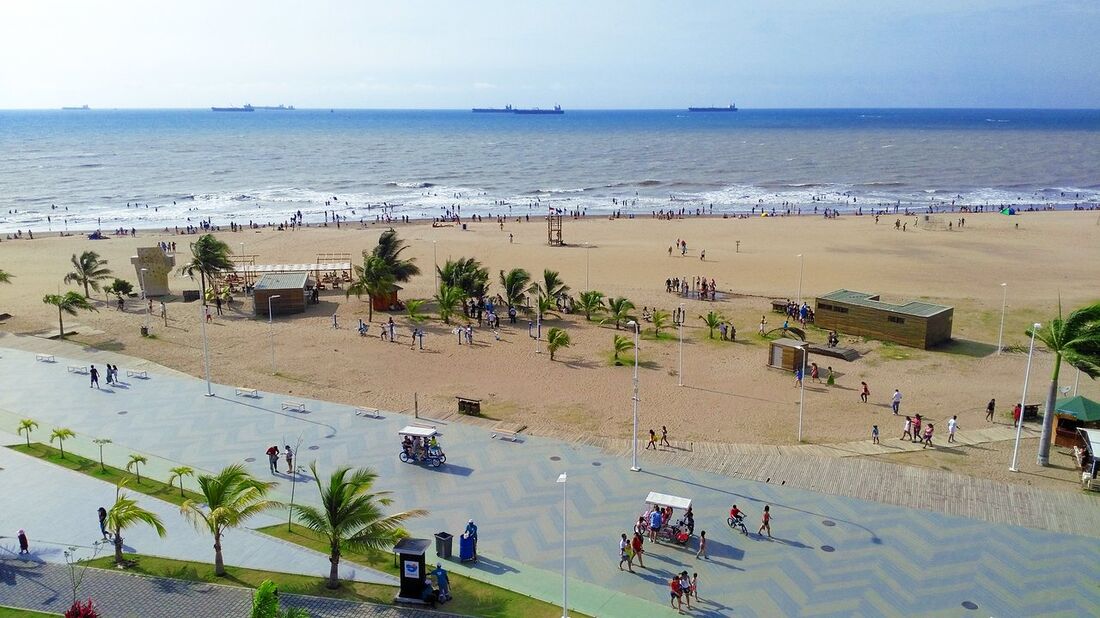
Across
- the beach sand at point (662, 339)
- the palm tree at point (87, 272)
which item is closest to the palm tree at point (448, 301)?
the beach sand at point (662, 339)

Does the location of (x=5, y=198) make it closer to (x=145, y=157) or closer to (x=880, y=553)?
(x=145, y=157)

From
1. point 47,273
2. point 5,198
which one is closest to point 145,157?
point 5,198

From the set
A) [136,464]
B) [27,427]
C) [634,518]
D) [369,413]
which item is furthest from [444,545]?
[27,427]

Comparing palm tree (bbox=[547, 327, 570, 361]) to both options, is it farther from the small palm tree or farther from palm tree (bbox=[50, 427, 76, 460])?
palm tree (bbox=[50, 427, 76, 460])

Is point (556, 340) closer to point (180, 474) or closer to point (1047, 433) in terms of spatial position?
point (180, 474)

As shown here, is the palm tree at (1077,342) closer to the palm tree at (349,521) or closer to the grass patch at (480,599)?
the grass patch at (480,599)

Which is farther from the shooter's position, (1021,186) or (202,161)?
(202,161)

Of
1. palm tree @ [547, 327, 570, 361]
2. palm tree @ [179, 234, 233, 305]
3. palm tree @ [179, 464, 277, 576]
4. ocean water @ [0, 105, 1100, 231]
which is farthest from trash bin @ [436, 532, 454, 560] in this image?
ocean water @ [0, 105, 1100, 231]
